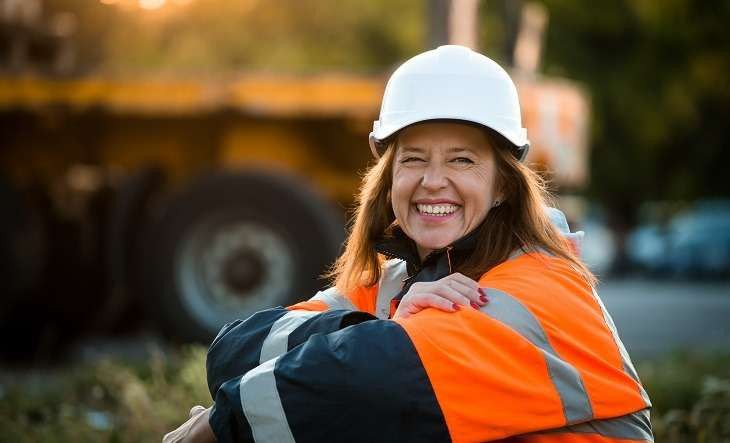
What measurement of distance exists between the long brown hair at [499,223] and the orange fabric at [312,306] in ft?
0.40

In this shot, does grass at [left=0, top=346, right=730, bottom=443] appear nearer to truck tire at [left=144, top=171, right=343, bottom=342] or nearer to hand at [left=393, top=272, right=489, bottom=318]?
truck tire at [left=144, top=171, right=343, bottom=342]

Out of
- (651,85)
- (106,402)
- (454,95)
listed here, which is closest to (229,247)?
(106,402)

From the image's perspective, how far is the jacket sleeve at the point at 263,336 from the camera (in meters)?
3.36

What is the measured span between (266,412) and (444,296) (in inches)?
19.8

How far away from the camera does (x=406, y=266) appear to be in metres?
3.81

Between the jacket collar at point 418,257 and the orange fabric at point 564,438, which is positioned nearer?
the orange fabric at point 564,438

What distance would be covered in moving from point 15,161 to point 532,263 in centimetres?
698

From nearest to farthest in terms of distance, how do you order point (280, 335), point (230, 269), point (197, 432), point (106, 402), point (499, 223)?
point (197, 432) < point (280, 335) < point (499, 223) < point (106, 402) < point (230, 269)

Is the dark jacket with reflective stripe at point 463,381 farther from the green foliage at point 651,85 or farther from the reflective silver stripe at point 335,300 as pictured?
the green foliage at point 651,85

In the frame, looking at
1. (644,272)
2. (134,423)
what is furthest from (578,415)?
(644,272)

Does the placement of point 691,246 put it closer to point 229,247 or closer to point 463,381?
point 229,247

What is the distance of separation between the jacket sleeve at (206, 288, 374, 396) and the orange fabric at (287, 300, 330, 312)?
19cm

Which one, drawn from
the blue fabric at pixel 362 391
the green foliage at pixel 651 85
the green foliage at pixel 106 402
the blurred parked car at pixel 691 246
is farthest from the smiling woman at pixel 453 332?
the blurred parked car at pixel 691 246

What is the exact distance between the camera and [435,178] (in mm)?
3527
